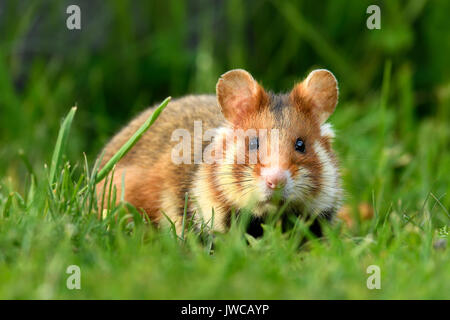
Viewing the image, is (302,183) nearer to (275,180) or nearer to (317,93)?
(275,180)

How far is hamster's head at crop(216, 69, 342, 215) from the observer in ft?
12.7

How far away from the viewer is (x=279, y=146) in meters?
3.98

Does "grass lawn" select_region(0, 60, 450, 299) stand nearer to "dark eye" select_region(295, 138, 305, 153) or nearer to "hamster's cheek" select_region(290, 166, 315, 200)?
"hamster's cheek" select_region(290, 166, 315, 200)

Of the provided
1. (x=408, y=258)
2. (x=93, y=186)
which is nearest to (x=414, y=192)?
(x=408, y=258)

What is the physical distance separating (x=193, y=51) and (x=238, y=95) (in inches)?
154

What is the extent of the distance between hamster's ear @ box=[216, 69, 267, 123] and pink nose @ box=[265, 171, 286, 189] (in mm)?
649

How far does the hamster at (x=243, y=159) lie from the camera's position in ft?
12.9

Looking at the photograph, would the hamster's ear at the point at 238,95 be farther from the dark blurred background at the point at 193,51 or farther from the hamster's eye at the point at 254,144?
the dark blurred background at the point at 193,51

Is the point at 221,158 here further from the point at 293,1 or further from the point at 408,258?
the point at 293,1

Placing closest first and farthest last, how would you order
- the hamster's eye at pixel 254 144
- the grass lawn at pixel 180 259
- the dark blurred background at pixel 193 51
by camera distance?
the grass lawn at pixel 180 259 < the hamster's eye at pixel 254 144 < the dark blurred background at pixel 193 51

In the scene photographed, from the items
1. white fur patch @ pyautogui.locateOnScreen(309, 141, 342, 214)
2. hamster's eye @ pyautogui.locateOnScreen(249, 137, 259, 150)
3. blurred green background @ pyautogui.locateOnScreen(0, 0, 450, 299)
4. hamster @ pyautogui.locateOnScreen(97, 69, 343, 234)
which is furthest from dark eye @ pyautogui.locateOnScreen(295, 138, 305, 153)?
blurred green background @ pyautogui.locateOnScreen(0, 0, 450, 299)

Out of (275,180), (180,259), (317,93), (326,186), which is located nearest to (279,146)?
(275,180)

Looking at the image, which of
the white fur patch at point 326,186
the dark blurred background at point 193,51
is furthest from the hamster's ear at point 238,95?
the dark blurred background at point 193,51
